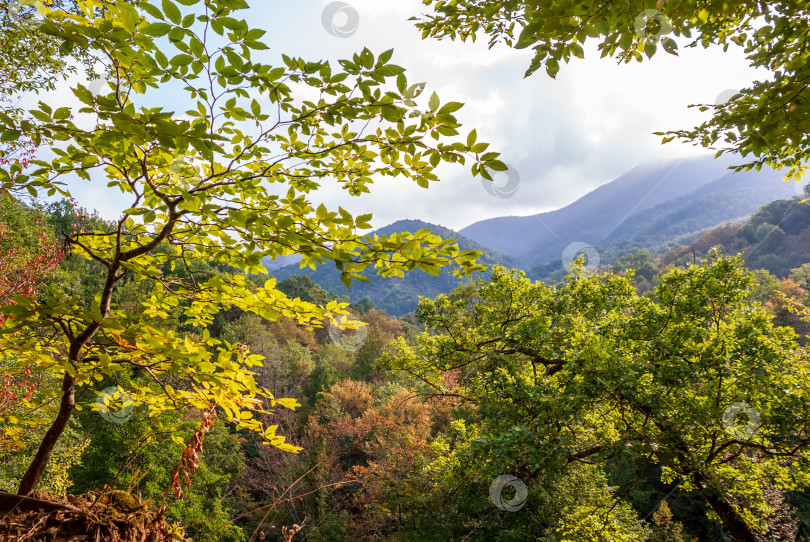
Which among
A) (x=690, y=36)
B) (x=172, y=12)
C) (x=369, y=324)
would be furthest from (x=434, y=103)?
(x=369, y=324)

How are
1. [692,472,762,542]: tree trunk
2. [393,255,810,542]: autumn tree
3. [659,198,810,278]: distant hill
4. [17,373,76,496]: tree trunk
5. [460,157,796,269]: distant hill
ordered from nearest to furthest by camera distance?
[17,373,76,496]: tree trunk → [393,255,810,542]: autumn tree → [692,472,762,542]: tree trunk → [659,198,810,278]: distant hill → [460,157,796,269]: distant hill

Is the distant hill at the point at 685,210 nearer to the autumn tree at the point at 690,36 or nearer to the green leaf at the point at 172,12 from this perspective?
the autumn tree at the point at 690,36

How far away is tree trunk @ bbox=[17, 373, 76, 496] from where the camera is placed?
6.11 ft

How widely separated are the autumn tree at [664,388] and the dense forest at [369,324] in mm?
50

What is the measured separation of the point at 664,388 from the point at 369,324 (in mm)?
5393

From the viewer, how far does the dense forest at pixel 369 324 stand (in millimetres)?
1518

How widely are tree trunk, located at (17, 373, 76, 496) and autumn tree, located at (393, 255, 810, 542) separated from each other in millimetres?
5716

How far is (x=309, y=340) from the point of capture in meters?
36.0

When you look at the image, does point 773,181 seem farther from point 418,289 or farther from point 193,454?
point 193,454

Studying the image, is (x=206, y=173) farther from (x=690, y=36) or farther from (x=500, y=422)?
(x=500, y=422)

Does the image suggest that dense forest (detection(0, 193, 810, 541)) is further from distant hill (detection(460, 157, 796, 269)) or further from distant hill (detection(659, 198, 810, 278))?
distant hill (detection(460, 157, 796, 269))

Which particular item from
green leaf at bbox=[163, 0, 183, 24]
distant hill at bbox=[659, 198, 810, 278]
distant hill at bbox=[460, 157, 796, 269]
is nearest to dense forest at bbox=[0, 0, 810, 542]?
green leaf at bbox=[163, 0, 183, 24]

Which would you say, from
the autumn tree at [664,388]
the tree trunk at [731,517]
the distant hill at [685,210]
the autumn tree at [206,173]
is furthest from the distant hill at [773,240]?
the autumn tree at [206,173]

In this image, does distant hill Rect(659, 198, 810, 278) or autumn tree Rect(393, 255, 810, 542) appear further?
distant hill Rect(659, 198, 810, 278)
